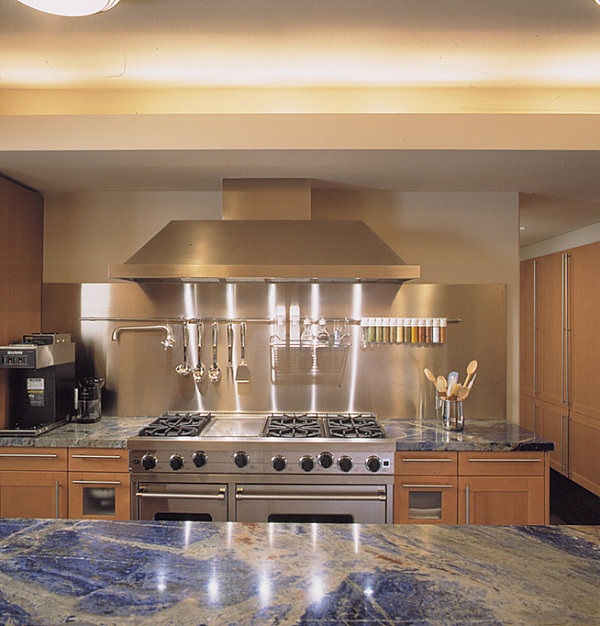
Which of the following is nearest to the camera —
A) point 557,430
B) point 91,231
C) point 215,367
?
point 215,367

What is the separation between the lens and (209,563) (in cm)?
116

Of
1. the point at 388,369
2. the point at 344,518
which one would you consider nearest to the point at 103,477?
the point at 344,518

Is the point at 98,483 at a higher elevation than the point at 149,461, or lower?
lower

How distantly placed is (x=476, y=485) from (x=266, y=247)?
1.66 m

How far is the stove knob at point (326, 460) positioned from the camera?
2.51 metres

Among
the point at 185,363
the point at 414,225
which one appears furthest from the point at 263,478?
the point at 414,225

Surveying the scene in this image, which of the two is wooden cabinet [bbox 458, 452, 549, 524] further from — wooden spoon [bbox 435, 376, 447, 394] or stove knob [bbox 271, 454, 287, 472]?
stove knob [bbox 271, 454, 287, 472]

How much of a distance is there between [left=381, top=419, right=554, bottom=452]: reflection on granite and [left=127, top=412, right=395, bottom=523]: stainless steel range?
19 centimetres

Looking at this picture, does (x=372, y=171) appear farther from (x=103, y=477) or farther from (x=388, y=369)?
(x=103, y=477)

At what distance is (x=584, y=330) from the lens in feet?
14.9

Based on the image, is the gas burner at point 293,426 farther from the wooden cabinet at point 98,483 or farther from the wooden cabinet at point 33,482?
the wooden cabinet at point 33,482

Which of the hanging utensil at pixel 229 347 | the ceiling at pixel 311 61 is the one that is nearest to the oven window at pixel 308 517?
the hanging utensil at pixel 229 347

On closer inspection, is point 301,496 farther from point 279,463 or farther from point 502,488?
point 502,488

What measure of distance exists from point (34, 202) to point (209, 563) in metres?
2.77
